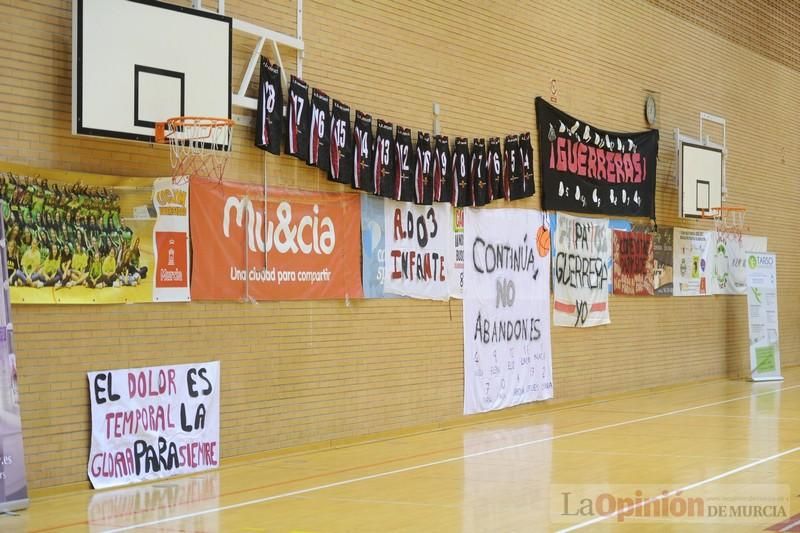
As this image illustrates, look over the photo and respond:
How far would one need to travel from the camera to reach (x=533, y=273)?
56.0ft

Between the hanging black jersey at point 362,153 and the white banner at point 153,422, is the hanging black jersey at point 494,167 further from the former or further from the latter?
the white banner at point 153,422

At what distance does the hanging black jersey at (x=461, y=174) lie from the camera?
1523 centimetres

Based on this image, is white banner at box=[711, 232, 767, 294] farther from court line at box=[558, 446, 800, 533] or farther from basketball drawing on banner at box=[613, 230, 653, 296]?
court line at box=[558, 446, 800, 533]

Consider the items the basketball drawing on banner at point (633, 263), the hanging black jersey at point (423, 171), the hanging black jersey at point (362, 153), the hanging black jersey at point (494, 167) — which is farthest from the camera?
the basketball drawing on banner at point (633, 263)

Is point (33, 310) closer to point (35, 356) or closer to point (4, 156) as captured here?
point (35, 356)

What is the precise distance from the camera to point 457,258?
15.4 metres

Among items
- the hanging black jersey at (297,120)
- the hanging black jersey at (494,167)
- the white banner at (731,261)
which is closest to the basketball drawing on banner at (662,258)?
the white banner at (731,261)

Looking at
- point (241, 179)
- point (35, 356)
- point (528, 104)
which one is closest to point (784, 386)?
point (528, 104)

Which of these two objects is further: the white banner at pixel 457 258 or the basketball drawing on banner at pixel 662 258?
the basketball drawing on banner at pixel 662 258

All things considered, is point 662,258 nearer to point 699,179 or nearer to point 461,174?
point 699,179

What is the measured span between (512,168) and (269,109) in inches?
211

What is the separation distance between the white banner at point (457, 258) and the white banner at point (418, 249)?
0.10 metres

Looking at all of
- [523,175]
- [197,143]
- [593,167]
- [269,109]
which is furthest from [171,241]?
[593,167]

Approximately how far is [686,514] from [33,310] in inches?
237
